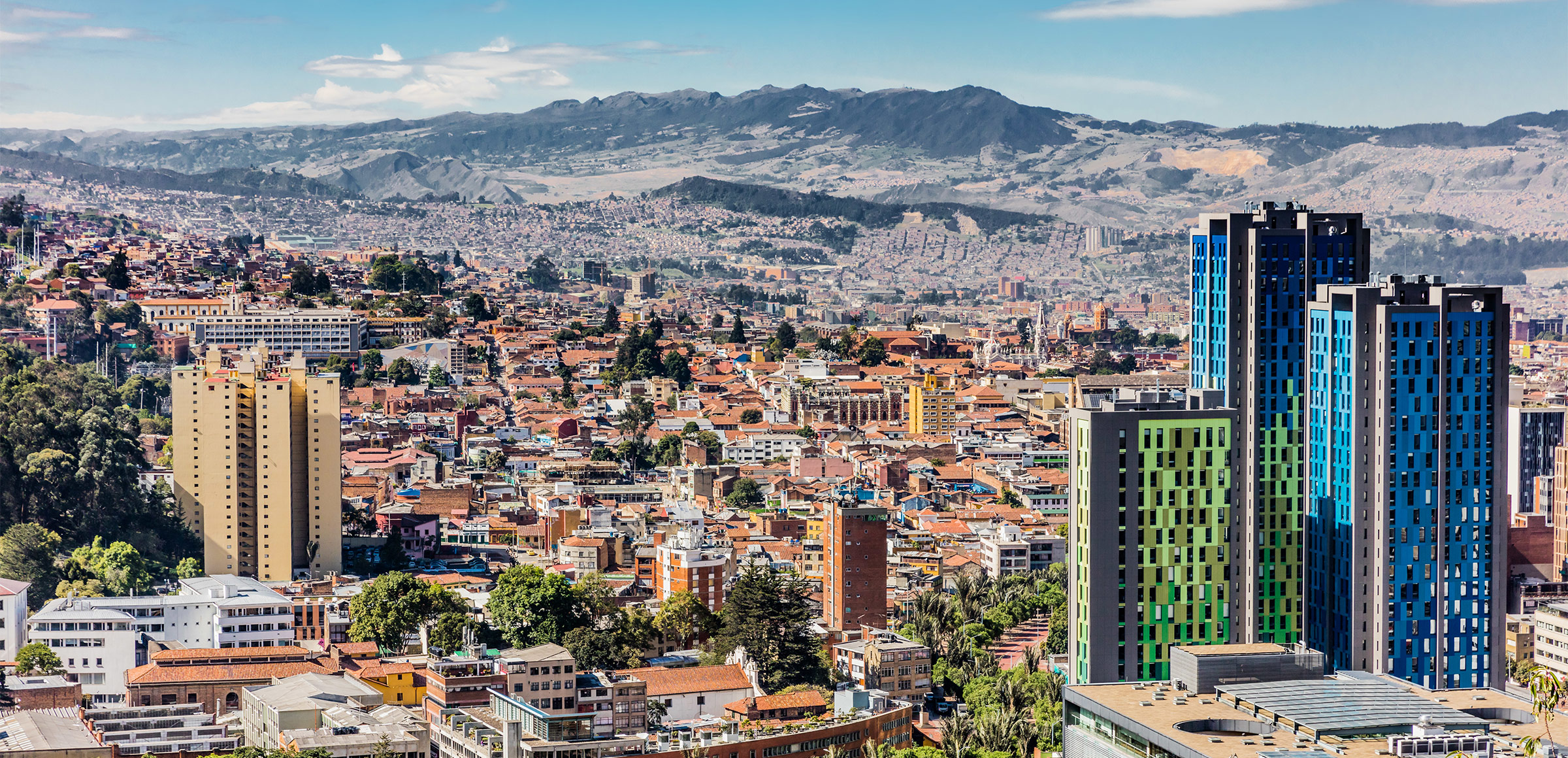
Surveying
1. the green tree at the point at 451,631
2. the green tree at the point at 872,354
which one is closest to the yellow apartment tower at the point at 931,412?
the green tree at the point at 872,354

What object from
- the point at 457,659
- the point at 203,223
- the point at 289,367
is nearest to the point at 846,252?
the point at 203,223

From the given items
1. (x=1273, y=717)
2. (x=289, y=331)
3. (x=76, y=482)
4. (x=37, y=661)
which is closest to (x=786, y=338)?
(x=289, y=331)

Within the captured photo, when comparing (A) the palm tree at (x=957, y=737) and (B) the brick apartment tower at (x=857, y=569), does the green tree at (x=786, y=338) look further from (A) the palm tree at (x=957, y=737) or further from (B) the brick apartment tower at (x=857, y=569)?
(A) the palm tree at (x=957, y=737)

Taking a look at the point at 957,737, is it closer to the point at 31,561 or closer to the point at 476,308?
the point at 31,561

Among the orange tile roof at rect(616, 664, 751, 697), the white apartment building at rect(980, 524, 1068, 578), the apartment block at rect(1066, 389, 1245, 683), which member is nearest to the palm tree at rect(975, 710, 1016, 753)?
the apartment block at rect(1066, 389, 1245, 683)

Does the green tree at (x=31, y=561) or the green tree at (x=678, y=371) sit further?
the green tree at (x=678, y=371)
